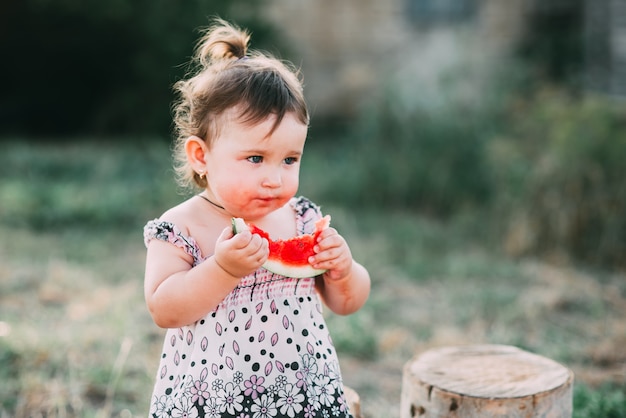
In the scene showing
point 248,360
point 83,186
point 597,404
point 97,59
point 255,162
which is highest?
point 97,59

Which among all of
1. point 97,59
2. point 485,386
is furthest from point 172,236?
point 97,59

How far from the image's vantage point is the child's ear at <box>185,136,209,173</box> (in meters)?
2.42

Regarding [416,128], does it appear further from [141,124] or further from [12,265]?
[141,124]

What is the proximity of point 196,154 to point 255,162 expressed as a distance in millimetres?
223

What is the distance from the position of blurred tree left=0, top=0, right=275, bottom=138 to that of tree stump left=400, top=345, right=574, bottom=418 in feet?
28.6

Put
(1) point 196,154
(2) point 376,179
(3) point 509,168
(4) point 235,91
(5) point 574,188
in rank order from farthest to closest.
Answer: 1. (2) point 376,179
2. (3) point 509,168
3. (5) point 574,188
4. (1) point 196,154
5. (4) point 235,91

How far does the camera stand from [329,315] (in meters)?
5.54

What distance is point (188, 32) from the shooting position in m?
11.9

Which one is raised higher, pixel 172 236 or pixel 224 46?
pixel 224 46

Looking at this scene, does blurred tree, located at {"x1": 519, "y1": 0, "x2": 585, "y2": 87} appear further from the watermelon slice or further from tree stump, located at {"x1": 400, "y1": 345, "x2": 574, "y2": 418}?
the watermelon slice

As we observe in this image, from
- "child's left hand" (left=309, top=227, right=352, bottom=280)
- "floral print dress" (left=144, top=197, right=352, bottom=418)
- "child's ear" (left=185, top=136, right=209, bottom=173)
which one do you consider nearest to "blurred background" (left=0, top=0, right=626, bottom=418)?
"floral print dress" (left=144, top=197, right=352, bottom=418)

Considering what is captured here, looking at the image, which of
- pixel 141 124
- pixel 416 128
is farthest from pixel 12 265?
pixel 141 124

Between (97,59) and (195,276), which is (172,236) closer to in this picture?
(195,276)

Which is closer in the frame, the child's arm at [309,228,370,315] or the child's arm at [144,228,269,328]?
the child's arm at [144,228,269,328]
